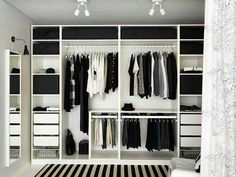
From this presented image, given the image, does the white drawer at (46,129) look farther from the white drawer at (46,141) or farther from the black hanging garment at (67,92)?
the black hanging garment at (67,92)

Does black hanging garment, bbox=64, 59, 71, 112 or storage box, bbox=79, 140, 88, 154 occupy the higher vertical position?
black hanging garment, bbox=64, 59, 71, 112

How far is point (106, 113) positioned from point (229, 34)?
2.95m

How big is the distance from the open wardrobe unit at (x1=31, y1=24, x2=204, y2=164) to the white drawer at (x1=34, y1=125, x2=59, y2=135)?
0.02m

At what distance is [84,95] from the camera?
4480mm

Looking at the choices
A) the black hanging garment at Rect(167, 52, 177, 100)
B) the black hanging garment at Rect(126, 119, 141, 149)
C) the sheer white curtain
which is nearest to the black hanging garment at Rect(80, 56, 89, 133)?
the black hanging garment at Rect(126, 119, 141, 149)

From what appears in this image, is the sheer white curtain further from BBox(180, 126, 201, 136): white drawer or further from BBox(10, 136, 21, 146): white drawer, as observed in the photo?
BBox(10, 136, 21, 146): white drawer

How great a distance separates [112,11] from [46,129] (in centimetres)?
228

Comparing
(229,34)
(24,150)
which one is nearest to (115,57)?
(24,150)

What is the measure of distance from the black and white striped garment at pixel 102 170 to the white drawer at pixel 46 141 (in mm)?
366

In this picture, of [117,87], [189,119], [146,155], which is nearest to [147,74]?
[117,87]

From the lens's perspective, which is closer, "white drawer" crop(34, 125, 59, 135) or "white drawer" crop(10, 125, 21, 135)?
"white drawer" crop(10, 125, 21, 135)

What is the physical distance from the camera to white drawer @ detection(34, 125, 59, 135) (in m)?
4.29

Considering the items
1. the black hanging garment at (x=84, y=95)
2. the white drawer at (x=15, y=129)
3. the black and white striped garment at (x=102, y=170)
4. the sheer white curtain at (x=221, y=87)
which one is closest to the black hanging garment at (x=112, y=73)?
the black hanging garment at (x=84, y=95)

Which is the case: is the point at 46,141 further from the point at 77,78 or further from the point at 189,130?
the point at 189,130
